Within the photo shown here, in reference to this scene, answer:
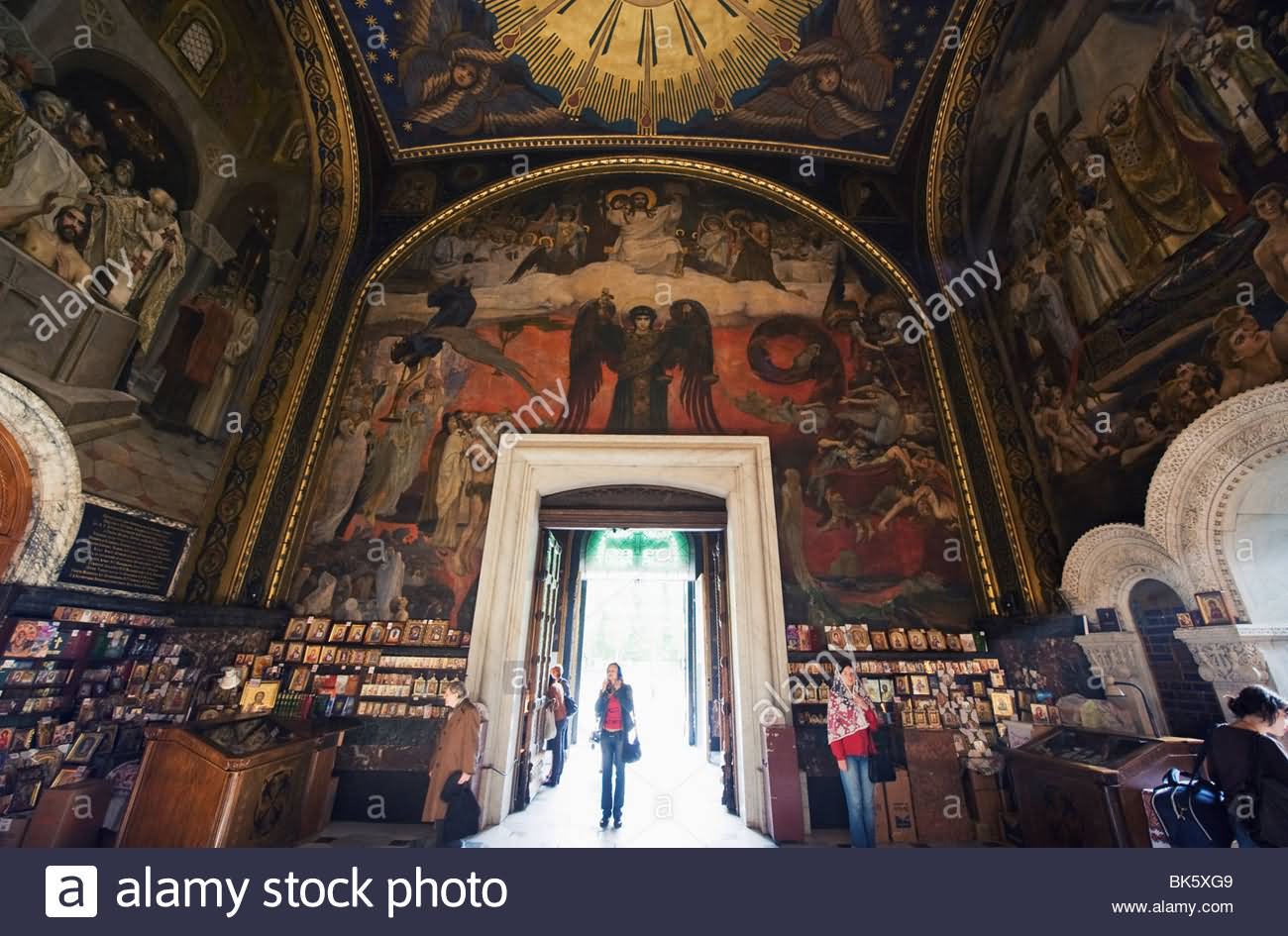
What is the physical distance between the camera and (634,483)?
7.02 meters

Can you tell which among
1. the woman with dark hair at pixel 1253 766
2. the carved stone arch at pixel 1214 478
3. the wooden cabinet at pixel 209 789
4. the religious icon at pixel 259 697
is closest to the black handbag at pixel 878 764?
the woman with dark hair at pixel 1253 766

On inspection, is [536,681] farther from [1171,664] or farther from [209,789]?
[1171,664]

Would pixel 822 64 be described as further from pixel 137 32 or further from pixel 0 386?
pixel 0 386

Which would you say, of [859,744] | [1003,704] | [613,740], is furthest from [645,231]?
[1003,704]

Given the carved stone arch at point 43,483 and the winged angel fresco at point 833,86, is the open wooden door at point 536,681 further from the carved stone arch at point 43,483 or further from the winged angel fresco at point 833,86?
the winged angel fresco at point 833,86

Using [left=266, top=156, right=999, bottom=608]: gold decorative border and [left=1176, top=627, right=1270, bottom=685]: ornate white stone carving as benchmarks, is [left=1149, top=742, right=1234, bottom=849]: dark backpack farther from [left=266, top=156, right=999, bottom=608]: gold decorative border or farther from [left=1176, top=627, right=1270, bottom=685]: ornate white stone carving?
[left=266, top=156, right=999, bottom=608]: gold decorative border

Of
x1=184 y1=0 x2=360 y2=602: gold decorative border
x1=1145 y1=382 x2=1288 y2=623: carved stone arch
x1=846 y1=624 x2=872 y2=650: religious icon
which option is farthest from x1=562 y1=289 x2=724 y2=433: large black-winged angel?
x1=1145 y1=382 x2=1288 y2=623: carved stone arch

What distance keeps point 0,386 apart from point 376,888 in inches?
192

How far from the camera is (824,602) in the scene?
606 centimetres

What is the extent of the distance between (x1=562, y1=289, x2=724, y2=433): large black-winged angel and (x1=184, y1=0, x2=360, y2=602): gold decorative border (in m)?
3.41

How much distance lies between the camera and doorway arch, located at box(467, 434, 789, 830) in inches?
221

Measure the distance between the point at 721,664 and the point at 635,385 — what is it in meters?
3.96

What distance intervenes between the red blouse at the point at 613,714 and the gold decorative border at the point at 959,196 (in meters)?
4.53

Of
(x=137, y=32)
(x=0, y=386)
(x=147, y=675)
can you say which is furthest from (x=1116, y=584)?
(x=137, y=32)
